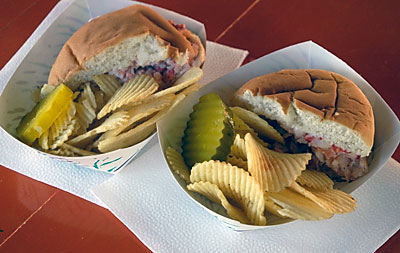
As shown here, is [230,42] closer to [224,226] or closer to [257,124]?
[257,124]

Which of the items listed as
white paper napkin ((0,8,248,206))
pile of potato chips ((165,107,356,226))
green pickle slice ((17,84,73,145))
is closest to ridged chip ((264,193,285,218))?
pile of potato chips ((165,107,356,226))

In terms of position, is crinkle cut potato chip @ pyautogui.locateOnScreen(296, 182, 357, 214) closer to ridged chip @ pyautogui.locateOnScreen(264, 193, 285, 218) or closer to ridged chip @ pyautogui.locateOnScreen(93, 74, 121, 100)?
ridged chip @ pyautogui.locateOnScreen(264, 193, 285, 218)

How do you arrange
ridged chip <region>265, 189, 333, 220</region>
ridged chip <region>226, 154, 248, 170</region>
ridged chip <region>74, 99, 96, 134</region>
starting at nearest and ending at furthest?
ridged chip <region>265, 189, 333, 220</region>
ridged chip <region>226, 154, 248, 170</region>
ridged chip <region>74, 99, 96, 134</region>

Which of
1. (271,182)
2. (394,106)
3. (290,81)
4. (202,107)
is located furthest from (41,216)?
(394,106)

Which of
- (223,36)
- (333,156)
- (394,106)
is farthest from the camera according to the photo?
(223,36)

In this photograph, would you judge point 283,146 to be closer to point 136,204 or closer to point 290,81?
point 290,81

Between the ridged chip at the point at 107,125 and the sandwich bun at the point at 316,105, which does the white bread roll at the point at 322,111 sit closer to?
the sandwich bun at the point at 316,105
